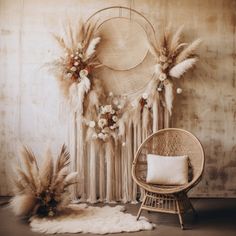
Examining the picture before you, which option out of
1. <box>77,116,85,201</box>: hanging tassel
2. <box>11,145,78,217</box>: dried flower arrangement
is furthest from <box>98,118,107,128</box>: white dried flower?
<box>11,145,78,217</box>: dried flower arrangement

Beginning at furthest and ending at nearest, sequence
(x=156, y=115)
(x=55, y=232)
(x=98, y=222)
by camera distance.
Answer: (x=156, y=115)
(x=98, y=222)
(x=55, y=232)

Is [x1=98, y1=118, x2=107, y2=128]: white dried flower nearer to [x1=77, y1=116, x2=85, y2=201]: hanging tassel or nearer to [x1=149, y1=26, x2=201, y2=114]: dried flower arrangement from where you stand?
[x1=77, y1=116, x2=85, y2=201]: hanging tassel

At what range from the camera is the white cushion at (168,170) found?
3887 mm

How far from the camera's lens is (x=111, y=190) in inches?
176

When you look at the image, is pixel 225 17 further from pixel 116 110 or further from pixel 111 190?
pixel 111 190

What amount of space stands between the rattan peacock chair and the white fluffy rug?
0.63 feet

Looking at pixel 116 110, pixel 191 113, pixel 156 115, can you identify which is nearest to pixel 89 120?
pixel 116 110

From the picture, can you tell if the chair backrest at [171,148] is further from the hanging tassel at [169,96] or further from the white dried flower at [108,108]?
the white dried flower at [108,108]

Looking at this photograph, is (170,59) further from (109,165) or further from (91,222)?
(91,222)

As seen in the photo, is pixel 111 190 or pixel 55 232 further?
pixel 111 190

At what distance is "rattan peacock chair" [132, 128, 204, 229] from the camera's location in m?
3.65

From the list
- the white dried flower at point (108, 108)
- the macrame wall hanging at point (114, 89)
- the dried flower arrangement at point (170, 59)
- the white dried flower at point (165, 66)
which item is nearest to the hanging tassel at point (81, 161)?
the macrame wall hanging at point (114, 89)

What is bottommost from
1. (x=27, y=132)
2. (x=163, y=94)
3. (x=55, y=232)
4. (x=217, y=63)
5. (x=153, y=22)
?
(x=55, y=232)

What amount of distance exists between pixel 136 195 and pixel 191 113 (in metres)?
1.20
